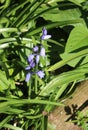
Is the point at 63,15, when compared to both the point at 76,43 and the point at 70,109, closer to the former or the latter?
the point at 76,43

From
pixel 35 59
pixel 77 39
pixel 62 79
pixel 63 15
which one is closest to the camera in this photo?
pixel 35 59

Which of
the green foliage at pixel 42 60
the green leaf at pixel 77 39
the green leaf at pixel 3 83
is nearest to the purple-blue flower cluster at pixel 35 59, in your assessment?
the green foliage at pixel 42 60

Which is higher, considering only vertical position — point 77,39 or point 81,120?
point 77,39

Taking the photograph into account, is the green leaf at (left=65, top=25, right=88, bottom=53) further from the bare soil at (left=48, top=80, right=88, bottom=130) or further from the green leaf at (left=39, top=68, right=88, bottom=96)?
the bare soil at (left=48, top=80, right=88, bottom=130)

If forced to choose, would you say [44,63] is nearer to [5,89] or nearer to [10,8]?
[5,89]

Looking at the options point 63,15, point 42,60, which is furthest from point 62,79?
point 63,15

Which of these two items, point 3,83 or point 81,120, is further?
point 81,120

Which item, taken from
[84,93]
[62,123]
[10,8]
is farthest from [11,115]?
[10,8]
